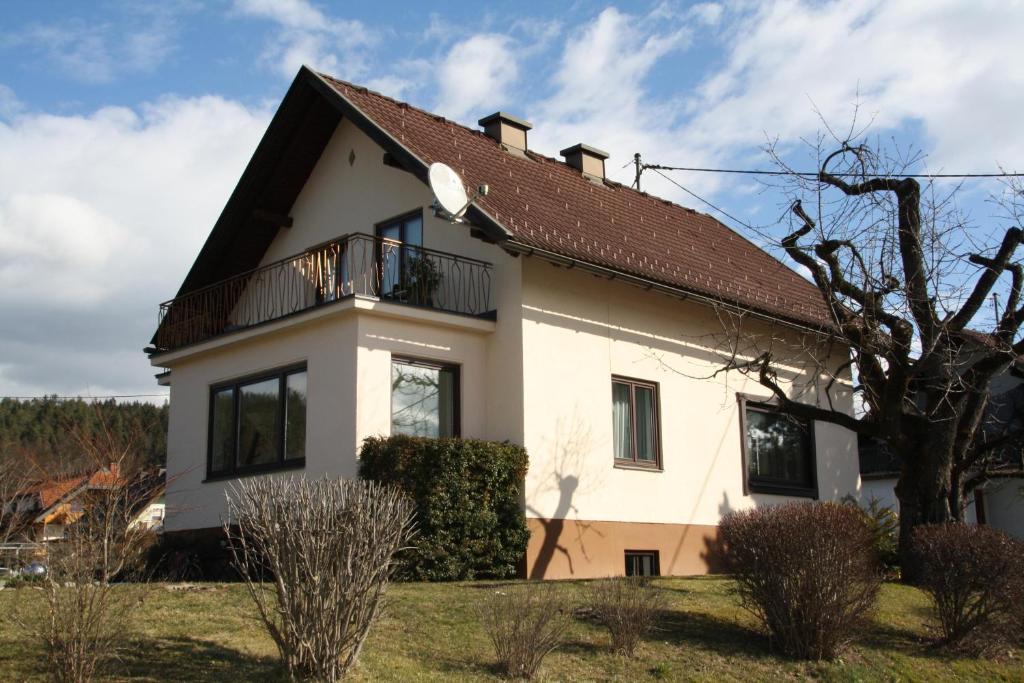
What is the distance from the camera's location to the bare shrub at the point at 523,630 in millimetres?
8867

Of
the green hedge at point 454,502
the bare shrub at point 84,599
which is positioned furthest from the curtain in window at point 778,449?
the bare shrub at point 84,599

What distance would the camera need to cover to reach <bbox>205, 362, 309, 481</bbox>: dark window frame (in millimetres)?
15766

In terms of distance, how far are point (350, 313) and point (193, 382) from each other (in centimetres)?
413

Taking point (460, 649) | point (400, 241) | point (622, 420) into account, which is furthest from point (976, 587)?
point (400, 241)

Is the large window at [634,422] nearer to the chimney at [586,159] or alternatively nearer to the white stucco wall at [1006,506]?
the chimney at [586,159]

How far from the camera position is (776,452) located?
1945 centimetres

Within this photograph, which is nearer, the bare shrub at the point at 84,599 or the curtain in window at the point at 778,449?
the bare shrub at the point at 84,599

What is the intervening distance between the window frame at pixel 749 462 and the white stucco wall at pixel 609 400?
119 mm

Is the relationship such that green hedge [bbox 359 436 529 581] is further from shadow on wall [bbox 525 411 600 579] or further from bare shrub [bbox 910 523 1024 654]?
bare shrub [bbox 910 523 1024 654]

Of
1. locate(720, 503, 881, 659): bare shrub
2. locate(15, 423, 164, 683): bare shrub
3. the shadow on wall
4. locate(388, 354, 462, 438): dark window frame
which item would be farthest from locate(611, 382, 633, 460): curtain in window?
locate(15, 423, 164, 683): bare shrub

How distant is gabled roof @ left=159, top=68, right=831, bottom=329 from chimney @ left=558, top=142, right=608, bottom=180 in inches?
11.5

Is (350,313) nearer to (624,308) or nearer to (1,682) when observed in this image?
(624,308)

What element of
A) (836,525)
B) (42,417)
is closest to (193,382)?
(836,525)

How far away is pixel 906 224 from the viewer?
1462cm
